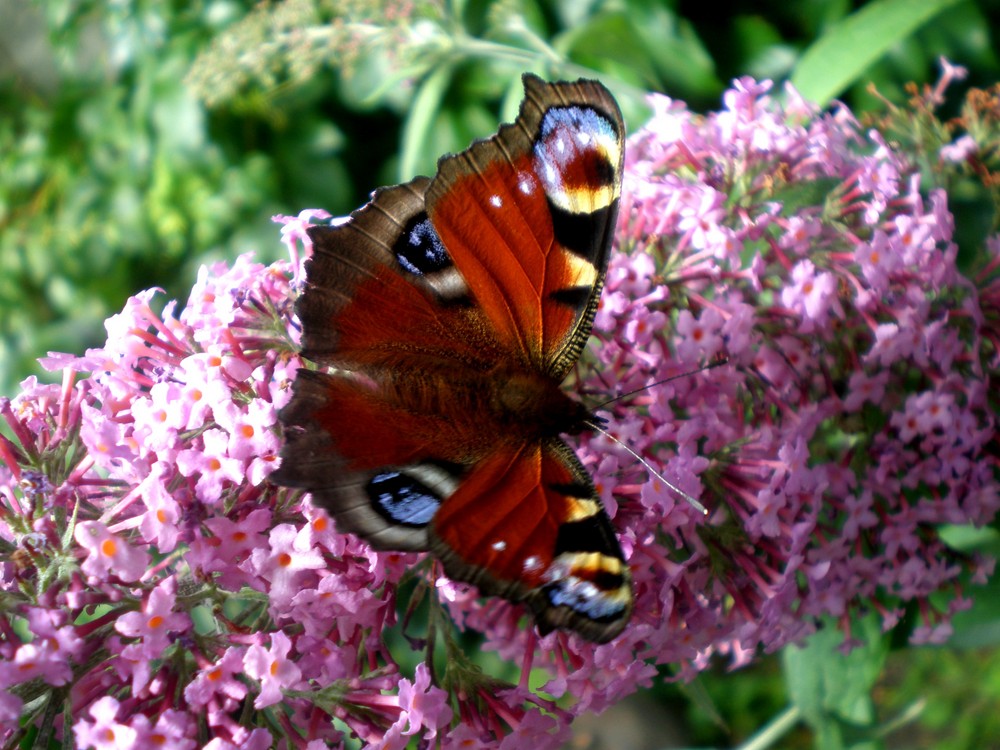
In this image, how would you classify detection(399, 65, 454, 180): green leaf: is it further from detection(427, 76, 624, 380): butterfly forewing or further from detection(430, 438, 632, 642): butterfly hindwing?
detection(430, 438, 632, 642): butterfly hindwing

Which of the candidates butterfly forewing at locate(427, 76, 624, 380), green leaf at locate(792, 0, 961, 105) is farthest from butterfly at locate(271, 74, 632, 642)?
green leaf at locate(792, 0, 961, 105)

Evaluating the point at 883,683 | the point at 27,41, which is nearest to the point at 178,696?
the point at 883,683

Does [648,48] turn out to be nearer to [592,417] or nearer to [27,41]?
[592,417]

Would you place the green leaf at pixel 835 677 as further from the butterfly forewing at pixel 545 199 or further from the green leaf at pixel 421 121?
the green leaf at pixel 421 121

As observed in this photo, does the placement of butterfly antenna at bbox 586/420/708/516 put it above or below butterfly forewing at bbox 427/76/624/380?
below

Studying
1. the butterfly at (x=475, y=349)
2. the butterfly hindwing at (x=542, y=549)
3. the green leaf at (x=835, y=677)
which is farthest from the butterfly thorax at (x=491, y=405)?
the green leaf at (x=835, y=677)
